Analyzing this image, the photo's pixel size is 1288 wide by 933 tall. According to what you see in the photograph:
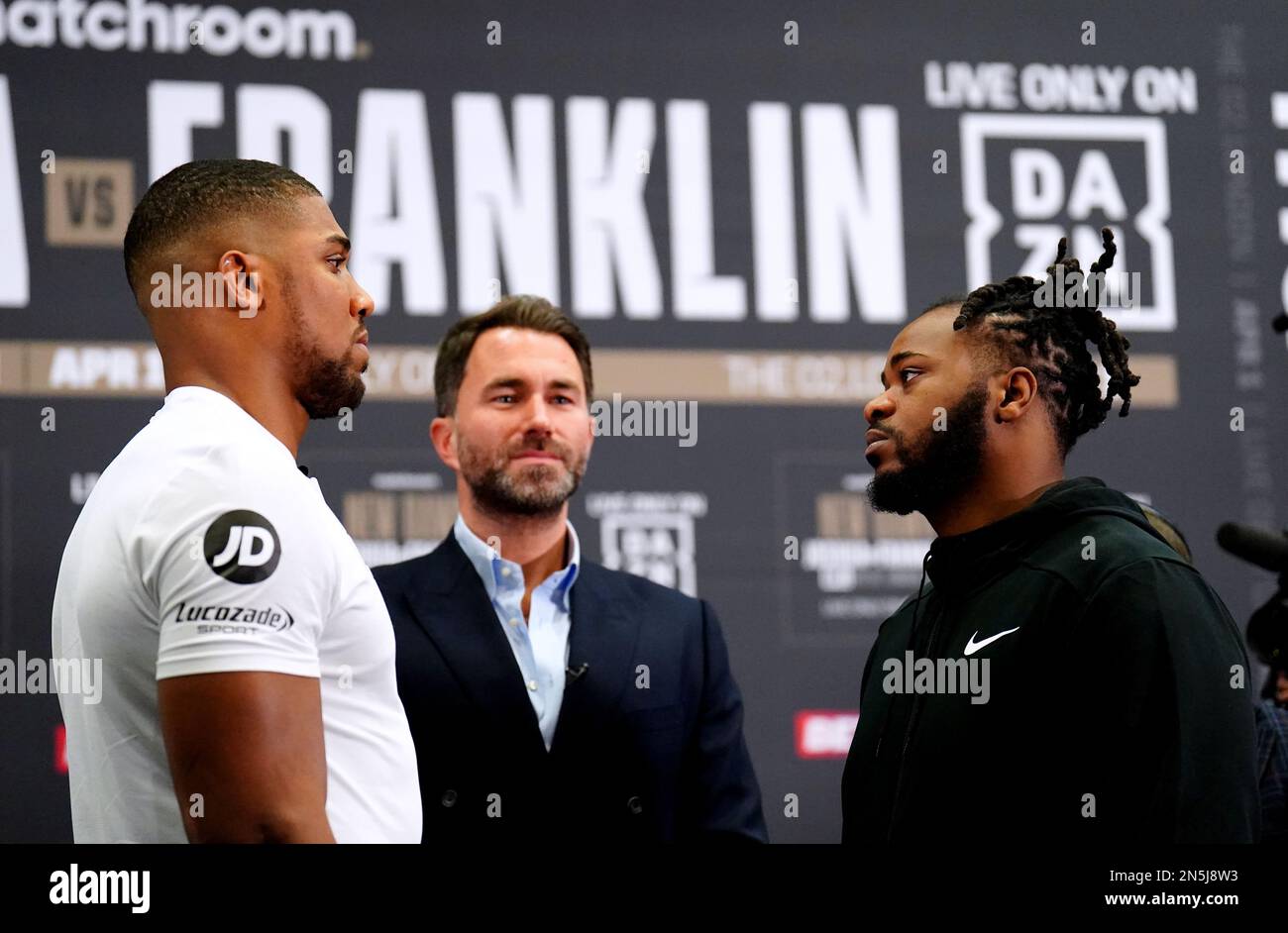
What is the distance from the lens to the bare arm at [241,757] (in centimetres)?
167

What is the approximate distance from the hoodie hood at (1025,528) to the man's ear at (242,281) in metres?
1.18

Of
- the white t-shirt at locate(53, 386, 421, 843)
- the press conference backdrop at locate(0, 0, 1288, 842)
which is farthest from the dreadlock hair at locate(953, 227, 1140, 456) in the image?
the press conference backdrop at locate(0, 0, 1288, 842)

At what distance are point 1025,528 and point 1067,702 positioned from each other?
0.33 metres

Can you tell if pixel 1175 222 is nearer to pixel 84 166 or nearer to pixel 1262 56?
pixel 1262 56

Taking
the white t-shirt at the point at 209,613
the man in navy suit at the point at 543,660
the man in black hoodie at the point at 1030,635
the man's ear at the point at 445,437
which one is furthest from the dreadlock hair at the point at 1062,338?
the white t-shirt at the point at 209,613

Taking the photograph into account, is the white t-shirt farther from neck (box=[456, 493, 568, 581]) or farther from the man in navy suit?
neck (box=[456, 493, 568, 581])

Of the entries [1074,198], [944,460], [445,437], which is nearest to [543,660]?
[445,437]

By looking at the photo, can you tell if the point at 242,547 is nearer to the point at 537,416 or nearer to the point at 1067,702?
the point at 1067,702

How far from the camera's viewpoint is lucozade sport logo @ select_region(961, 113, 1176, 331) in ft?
14.9

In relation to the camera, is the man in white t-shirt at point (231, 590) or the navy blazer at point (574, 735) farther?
the navy blazer at point (574, 735)

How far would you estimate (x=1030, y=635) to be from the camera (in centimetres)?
226

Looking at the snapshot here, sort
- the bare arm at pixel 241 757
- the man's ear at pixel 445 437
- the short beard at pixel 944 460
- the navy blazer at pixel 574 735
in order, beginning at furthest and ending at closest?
1. the man's ear at pixel 445 437
2. the navy blazer at pixel 574 735
3. the short beard at pixel 944 460
4. the bare arm at pixel 241 757

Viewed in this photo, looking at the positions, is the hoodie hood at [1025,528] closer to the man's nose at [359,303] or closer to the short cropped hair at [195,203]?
the man's nose at [359,303]

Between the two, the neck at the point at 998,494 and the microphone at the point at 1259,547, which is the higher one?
the neck at the point at 998,494
